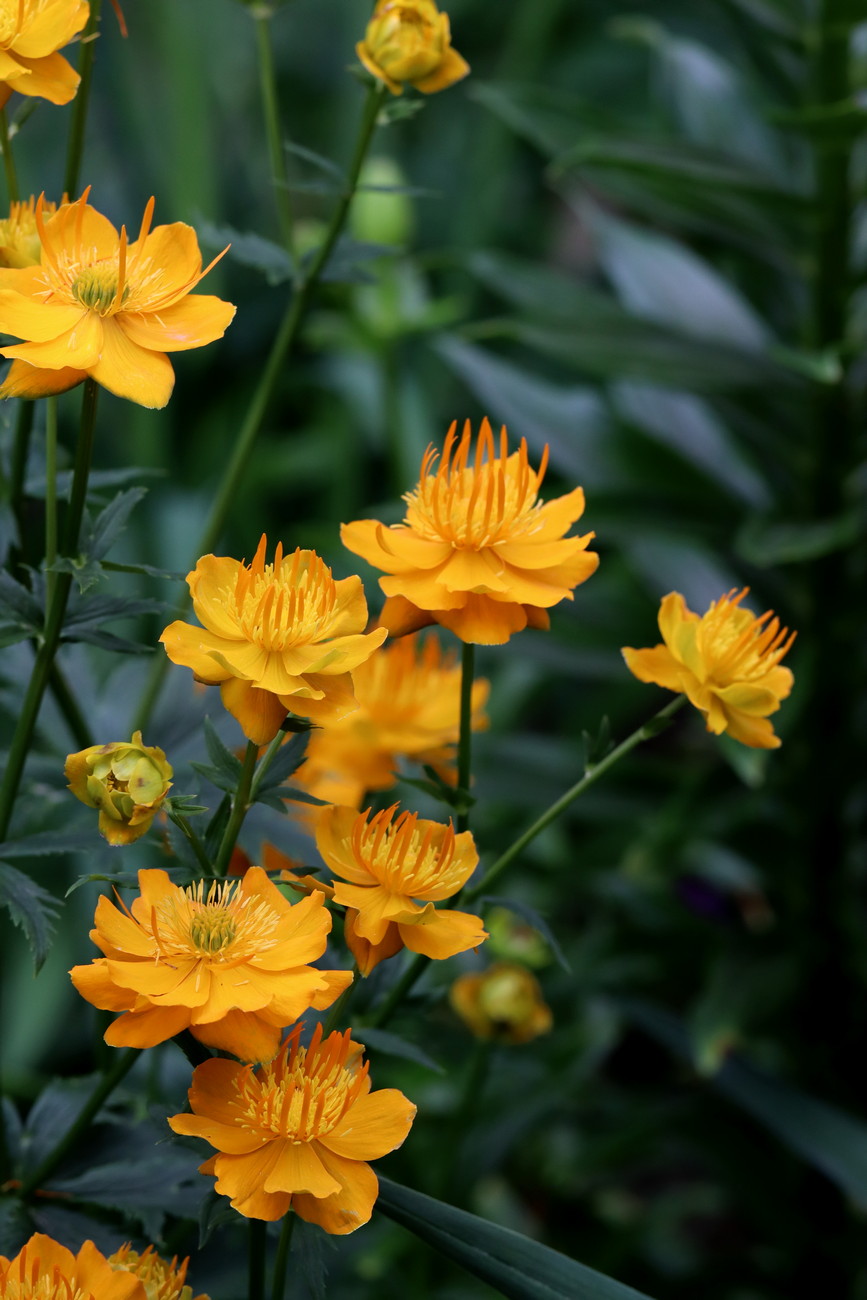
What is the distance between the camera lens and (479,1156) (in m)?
0.90

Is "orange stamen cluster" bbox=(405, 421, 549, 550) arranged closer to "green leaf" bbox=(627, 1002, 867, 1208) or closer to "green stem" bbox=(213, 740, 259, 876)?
"green stem" bbox=(213, 740, 259, 876)

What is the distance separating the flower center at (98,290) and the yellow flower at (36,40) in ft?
0.19

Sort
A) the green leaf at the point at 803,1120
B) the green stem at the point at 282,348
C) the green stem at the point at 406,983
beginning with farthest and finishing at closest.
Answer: the green leaf at the point at 803,1120, the green stem at the point at 282,348, the green stem at the point at 406,983

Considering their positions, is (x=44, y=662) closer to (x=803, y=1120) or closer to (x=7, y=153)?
(x=7, y=153)

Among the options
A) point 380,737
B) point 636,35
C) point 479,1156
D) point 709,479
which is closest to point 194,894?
point 380,737

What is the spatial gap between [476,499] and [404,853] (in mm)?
110

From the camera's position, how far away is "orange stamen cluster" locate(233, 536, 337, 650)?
13.7 inches

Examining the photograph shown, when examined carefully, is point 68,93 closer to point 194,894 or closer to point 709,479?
point 194,894

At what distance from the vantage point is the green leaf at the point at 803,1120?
83cm

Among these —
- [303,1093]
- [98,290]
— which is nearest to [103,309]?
[98,290]

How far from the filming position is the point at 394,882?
354mm

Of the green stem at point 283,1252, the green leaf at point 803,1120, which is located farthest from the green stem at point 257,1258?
the green leaf at point 803,1120

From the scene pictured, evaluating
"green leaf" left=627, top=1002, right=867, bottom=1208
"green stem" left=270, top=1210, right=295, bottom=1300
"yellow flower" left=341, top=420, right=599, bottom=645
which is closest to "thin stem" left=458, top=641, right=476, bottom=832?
"yellow flower" left=341, top=420, right=599, bottom=645

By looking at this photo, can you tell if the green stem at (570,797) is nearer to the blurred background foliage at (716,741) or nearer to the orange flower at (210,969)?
the orange flower at (210,969)
